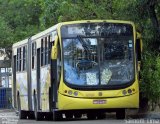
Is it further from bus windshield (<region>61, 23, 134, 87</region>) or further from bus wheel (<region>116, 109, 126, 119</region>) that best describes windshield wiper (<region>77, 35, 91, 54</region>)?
bus wheel (<region>116, 109, 126, 119</region>)

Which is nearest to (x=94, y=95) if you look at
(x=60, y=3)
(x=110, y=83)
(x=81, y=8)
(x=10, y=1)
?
(x=110, y=83)

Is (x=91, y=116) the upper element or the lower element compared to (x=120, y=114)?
lower

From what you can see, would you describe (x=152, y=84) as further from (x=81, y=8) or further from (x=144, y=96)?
(x=81, y=8)

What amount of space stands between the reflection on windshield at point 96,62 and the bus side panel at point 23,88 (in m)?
6.58

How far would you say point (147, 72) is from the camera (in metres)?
23.2

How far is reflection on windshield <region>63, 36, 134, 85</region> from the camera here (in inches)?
848

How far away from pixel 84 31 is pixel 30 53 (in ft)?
17.7

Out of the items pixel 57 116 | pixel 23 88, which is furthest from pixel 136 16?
pixel 23 88

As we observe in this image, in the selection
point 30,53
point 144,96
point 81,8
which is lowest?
point 144,96

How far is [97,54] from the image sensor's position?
21766mm

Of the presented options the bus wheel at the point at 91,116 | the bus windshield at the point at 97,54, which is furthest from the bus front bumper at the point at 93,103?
the bus wheel at the point at 91,116

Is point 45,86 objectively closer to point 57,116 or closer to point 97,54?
point 57,116

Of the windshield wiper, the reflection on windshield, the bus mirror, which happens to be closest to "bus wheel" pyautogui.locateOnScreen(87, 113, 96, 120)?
the reflection on windshield

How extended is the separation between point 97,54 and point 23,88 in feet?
25.0
